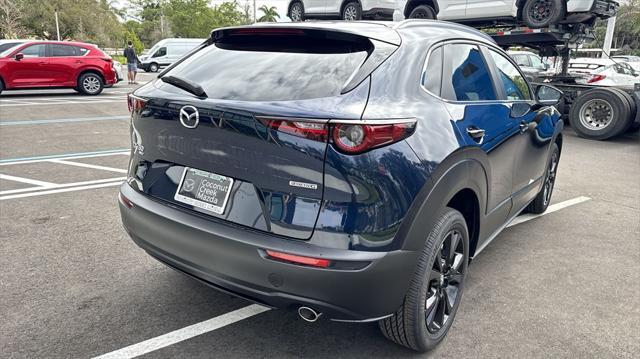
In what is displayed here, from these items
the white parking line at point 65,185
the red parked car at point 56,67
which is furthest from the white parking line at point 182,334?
the red parked car at point 56,67

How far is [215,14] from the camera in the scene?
5647 cm

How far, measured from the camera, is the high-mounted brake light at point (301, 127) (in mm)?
1976

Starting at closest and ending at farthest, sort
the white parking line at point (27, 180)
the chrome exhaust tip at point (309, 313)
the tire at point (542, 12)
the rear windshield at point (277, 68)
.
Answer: the chrome exhaust tip at point (309, 313)
the rear windshield at point (277, 68)
the white parking line at point (27, 180)
the tire at point (542, 12)

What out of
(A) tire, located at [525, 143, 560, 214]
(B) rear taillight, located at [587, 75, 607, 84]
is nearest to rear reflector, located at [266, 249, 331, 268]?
(A) tire, located at [525, 143, 560, 214]

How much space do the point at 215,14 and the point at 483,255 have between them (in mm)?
58068

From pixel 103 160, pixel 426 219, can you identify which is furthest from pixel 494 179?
pixel 103 160

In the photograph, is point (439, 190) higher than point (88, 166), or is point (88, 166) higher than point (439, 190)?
point (439, 190)

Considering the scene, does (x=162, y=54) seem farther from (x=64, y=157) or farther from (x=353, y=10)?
(x=64, y=157)

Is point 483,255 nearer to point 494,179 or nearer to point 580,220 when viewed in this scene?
point 494,179

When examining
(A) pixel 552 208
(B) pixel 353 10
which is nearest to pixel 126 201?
(A) pixel 552 208

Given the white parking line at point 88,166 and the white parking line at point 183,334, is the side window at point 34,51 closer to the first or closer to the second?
the white parking line at point 88,166

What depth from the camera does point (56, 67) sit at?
1392 cm

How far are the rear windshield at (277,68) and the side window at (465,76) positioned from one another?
0.62 m

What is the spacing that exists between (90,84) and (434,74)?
14821mm
